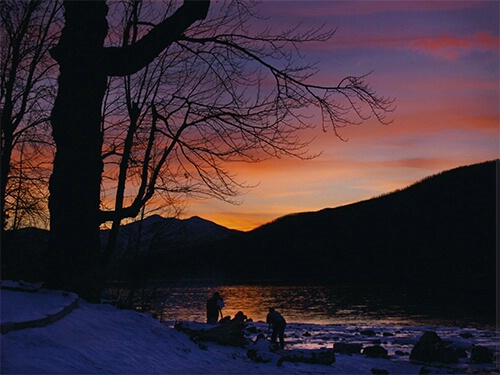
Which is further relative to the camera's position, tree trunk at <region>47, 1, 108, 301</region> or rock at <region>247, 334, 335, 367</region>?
rock at <region>247, 334, 335, 367</region>

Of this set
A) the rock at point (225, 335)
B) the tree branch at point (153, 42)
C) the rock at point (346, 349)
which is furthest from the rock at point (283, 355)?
the rock at point (346, 349)

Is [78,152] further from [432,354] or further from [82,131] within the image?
[432,354]

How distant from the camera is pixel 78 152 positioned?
13.4m

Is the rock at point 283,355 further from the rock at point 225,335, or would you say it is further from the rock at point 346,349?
the rock at point 346,349

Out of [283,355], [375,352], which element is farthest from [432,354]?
[283,355]

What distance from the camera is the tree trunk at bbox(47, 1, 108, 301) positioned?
13.2 metres

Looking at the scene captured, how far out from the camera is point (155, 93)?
19.0 metres

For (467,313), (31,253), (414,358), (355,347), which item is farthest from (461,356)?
(467,313)

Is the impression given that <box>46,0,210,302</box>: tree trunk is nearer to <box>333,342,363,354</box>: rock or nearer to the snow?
the snow

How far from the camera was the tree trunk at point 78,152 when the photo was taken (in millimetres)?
13164

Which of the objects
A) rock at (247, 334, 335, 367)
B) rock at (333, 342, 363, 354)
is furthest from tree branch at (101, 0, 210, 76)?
rock at (333, 342, 363, 354)

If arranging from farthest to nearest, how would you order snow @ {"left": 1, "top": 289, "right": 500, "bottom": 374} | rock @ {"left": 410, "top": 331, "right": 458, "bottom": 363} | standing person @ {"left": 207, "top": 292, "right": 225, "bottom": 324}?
1. standing person @ {"left": 207, "top": 292, "right": 225, "bottom": 324}
2. rock @ {"left": 410, "top": 331, "right": 458, "bottom": 363}
3. snow @ {"left": 1, "top": 289, "right": 500, "bottom": 374}

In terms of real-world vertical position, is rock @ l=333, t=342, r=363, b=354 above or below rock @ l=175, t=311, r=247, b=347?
below

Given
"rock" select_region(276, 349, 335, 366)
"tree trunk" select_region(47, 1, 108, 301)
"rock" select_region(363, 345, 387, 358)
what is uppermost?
"tree trunk" select_region(47, 1, 108, 301)
